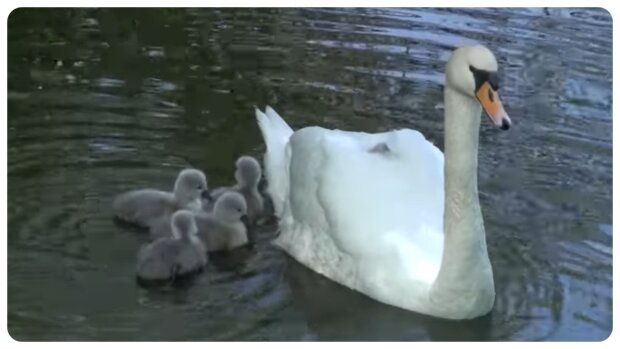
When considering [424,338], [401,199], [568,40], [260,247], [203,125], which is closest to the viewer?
[424,338]

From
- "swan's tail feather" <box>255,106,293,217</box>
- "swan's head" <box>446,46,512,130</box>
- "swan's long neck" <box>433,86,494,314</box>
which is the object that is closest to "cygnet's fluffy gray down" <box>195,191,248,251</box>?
"swan's tail feather" <box>255,106,293,217</box>

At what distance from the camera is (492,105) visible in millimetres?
4957

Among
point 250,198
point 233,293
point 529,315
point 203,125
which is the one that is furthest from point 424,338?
point 203,125

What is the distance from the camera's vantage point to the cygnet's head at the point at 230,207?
20.3 ft

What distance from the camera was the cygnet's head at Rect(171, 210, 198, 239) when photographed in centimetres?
588

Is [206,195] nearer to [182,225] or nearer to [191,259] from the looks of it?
[182,225]

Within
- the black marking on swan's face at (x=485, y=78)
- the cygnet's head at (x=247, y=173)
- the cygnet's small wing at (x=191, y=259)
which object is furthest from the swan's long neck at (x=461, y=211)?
the cygnet's head at (x=247, y=173)

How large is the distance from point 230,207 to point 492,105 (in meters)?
1.69

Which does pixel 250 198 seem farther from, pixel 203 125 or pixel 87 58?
pixel 87 58

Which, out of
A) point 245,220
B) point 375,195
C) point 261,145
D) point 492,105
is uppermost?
point 492,105

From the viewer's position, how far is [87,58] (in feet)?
27.7

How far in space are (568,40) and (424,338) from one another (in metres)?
4.06

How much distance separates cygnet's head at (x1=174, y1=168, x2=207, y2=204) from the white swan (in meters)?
0.43

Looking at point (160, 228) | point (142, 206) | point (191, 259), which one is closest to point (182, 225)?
point (191, 259)
